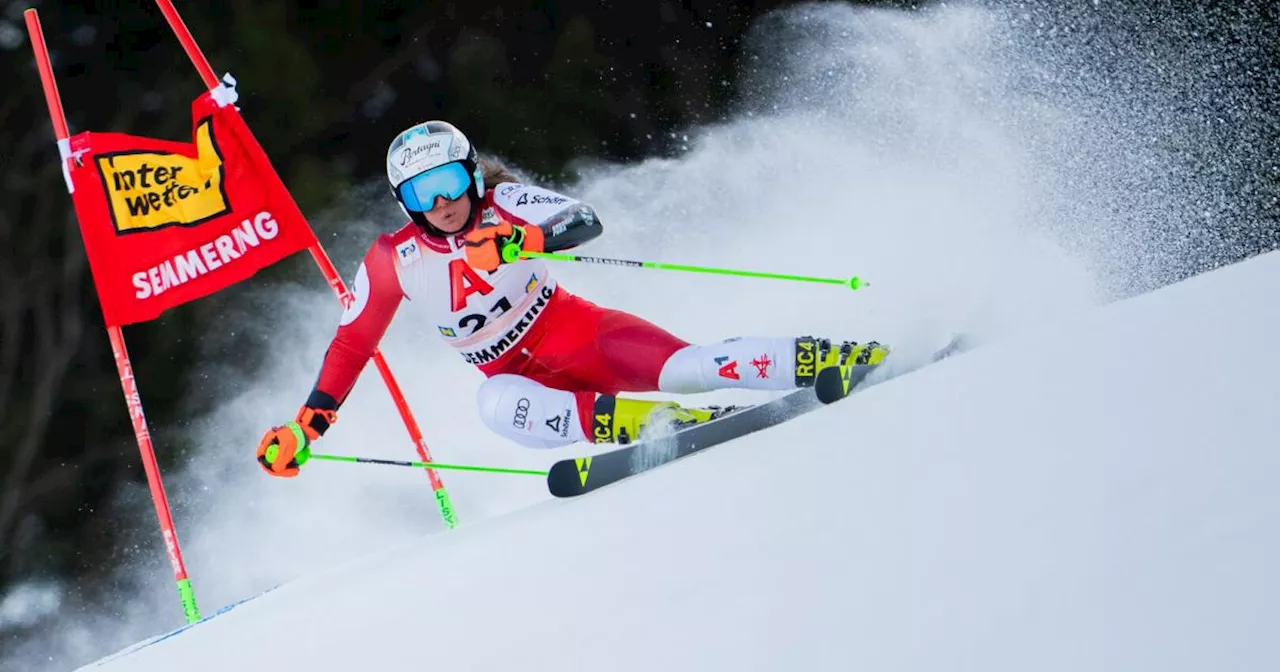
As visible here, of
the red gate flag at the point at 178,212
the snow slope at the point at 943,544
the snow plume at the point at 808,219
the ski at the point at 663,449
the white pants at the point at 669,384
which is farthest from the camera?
the snow plume at the point at 808,219

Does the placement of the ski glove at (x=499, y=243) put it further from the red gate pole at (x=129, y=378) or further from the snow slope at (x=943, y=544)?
the red gate pole at (x=129, y=378)

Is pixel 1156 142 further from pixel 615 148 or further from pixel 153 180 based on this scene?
pixel 153 180

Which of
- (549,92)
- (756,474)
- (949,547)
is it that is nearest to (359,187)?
(549,92)

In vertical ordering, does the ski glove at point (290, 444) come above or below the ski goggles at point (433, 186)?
below

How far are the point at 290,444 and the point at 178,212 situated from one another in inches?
40.3

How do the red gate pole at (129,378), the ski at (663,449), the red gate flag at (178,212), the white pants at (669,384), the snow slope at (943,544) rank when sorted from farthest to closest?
the red gate flag at (178,212)
the red gate pole at (129,378)
the white pants at (669,384)
the ski at (663,449)
the snow slope at (943,544)

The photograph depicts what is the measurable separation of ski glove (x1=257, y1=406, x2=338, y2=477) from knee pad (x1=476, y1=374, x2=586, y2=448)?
48 centimetres

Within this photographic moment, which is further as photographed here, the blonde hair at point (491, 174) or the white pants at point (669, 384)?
the blonde hair at point (491, 174)

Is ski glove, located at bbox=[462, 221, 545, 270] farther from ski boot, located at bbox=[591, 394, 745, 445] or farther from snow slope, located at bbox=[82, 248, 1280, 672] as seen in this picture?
snow slope, located at bbox=[82, 248, 1280, 672]

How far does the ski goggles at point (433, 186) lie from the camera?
126 inches

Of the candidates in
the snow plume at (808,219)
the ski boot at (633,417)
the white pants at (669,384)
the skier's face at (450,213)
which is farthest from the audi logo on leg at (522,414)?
the snow plume at (808,219)

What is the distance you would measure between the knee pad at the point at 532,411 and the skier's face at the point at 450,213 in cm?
41

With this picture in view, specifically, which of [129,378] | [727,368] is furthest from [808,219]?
[129,378]

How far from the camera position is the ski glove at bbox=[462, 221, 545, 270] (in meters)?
3.09
